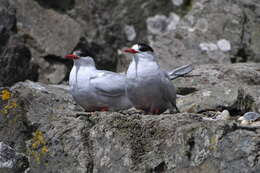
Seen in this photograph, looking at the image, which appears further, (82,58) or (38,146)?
(82,58)

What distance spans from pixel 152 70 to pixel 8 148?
6.14 ft

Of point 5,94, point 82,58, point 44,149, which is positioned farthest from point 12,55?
point 44,149

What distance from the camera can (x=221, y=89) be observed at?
8523 mm

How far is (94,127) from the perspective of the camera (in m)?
6.62

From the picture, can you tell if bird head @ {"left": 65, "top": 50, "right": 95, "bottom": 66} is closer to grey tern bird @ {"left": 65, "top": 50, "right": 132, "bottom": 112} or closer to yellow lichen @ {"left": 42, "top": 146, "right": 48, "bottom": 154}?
grey tern bird @ {"left": 65, "top": 50, "right": 132, "bottom": 112}

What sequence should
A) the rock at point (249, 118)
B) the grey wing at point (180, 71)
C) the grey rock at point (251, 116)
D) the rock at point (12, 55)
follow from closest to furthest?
the rock at point (249, 118)
the grey rock at point (251, 116)
the grey wing at point (180, 71)
the rock at point (12, 55)

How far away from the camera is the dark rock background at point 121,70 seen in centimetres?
605

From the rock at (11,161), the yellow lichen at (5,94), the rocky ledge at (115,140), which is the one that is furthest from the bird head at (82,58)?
the rock at (11,161)

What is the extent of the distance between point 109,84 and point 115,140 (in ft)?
5.51

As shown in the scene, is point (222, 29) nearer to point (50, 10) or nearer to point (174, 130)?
point (50, 10)

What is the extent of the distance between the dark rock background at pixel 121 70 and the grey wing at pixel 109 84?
493mm

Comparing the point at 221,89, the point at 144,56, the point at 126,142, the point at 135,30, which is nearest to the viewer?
the point at 126,142

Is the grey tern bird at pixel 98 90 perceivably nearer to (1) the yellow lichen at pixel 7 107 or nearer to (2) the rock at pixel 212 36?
(1) the yellow lichen at pixel 7 107

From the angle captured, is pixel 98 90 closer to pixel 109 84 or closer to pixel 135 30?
pixel 109 84
